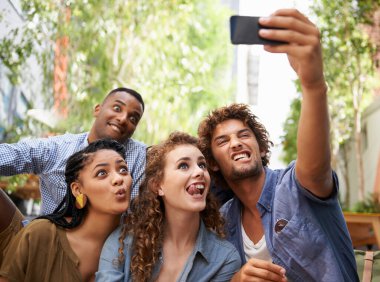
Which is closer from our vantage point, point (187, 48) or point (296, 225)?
point (296, 225)

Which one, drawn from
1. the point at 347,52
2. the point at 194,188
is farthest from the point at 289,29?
the point at 347,52

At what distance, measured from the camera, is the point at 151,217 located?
7.53 feet

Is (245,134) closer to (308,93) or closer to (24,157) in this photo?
(308,93)

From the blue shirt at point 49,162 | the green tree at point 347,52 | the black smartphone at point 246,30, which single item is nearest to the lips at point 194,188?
the blue shirt at point 49,162

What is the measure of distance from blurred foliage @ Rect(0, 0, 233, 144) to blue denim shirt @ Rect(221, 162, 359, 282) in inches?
198

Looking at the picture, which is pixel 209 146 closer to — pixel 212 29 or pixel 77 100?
pixel 77 100

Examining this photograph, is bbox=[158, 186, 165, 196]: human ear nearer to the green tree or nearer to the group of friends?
the group of friends

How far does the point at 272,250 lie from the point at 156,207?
528 mm

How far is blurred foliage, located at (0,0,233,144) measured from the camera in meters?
7.56

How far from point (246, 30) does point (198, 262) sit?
3.72 feet

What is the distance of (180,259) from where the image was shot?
221 cm

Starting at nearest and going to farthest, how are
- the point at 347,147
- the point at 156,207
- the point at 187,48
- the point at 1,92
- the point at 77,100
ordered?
the point at 156,207
the point at 1,92
the point at 77,100
the point at 187,48
the point at 347,147

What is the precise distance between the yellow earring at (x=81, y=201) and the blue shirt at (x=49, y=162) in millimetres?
634

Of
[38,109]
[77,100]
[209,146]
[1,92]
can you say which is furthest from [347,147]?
[209,146]
